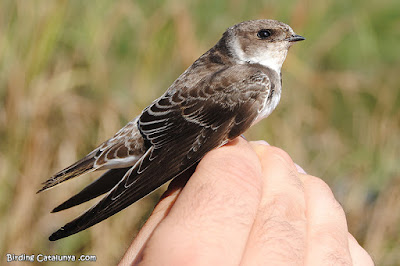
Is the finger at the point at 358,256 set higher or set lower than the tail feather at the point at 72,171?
lower

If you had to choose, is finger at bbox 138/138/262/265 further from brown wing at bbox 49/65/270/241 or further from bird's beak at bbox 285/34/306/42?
bird's beak at bbox 285/34/306/42

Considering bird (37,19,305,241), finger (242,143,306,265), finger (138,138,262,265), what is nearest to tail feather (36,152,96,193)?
bird (37,19,305,241)

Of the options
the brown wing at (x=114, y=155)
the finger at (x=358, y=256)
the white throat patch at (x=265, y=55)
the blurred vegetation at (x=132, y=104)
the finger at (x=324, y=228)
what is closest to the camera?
the finger at (x=324, y=228)

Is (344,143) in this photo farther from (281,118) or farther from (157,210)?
(157,210)

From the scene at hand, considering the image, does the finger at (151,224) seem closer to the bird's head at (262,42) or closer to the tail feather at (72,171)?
the tail feather at (72,171)

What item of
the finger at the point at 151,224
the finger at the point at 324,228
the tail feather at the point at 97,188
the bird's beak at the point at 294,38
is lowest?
the tail feather at the point at 97,188

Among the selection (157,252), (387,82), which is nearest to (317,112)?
(387,82)

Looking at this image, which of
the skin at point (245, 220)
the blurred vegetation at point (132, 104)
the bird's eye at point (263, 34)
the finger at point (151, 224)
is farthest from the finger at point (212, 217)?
the blurred vegetation at point (132, 104)
